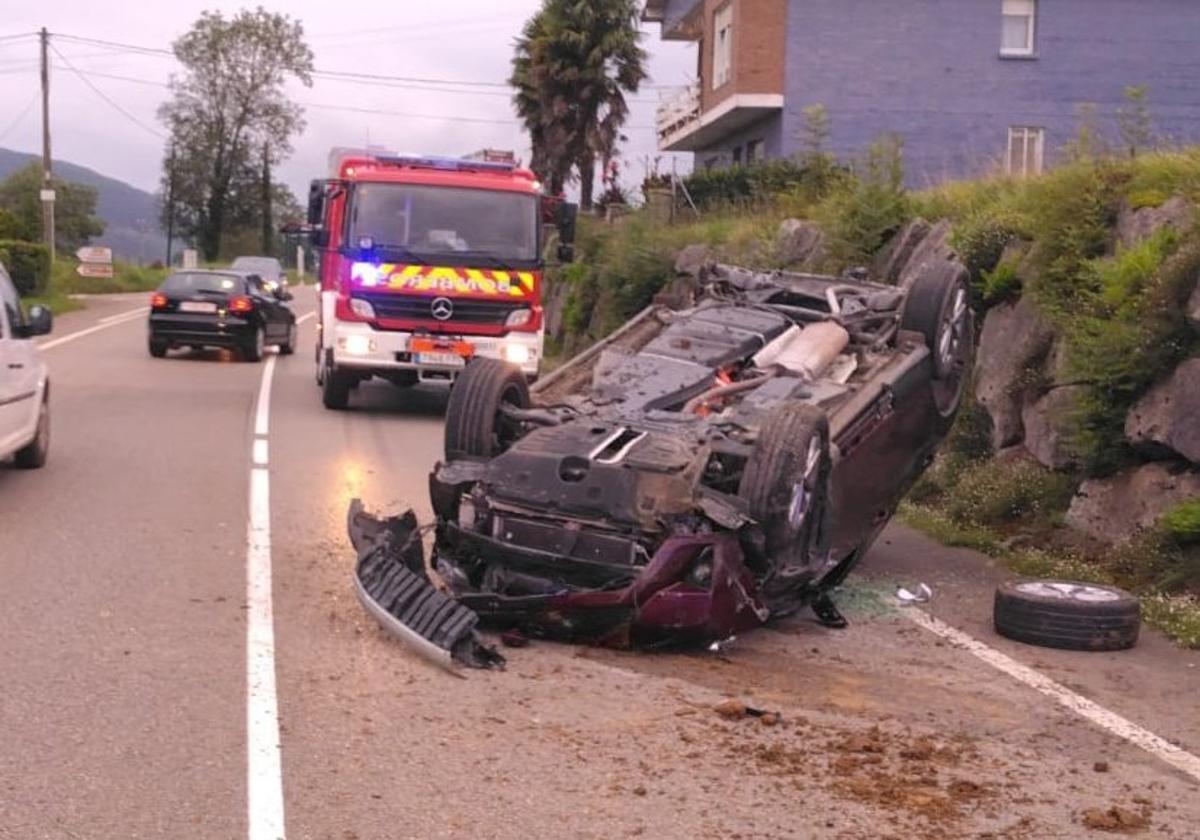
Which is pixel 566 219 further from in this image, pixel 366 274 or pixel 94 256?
pixel 94 256

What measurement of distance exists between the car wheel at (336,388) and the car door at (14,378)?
538 cm

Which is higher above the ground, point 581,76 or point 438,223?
point 581,76

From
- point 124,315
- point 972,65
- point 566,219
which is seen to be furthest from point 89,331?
point 972,65

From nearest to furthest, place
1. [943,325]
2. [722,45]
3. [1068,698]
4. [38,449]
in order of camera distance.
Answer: [1068,698] → [943,325] → [38,449] → [722,45]

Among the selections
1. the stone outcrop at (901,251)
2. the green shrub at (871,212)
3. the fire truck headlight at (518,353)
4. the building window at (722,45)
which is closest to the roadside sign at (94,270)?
the building window at (722,45)

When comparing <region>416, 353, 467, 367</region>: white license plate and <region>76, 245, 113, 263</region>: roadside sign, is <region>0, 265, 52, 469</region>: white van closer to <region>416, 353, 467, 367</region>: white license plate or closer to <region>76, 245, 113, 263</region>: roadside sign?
<region>416, 353, 467, 367</region>: white license plate

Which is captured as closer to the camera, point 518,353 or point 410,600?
point 410,600

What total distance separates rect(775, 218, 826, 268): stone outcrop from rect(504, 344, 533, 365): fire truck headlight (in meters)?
3.30

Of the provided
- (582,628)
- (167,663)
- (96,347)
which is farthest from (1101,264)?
(96,347)

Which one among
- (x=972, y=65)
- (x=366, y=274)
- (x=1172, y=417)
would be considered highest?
(x=972, y=65)

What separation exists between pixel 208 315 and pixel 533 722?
19738 mm

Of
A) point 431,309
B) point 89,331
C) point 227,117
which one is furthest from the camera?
point 227,117

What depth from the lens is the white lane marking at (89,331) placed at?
2738 centimetres

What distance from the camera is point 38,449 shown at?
480 inches
